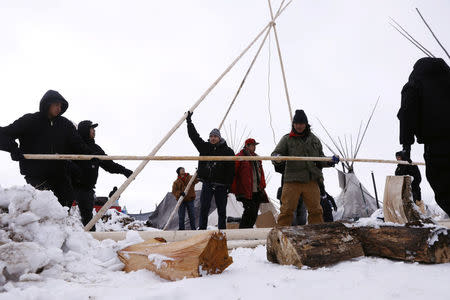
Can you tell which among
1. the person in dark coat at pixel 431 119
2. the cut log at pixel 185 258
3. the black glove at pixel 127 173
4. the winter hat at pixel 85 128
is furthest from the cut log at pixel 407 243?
the winter hat at pixel 85 128

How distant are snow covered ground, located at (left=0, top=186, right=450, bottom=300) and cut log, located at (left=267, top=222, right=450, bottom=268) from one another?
0.08 meters

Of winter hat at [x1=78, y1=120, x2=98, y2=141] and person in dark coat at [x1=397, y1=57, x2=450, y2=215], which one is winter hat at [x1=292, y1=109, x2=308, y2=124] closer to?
person in dark coat at [x1=397, y1=57, x2=450, y2=215]

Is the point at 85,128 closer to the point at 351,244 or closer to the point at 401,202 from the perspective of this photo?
the point at 351,244

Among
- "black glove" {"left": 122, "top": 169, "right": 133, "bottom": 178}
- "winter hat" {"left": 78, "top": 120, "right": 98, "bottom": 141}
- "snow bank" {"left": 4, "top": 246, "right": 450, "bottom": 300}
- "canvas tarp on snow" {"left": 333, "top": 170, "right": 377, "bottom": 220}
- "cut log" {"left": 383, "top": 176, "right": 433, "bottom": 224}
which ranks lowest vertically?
"canvas tarp on snow" {"left": 333, "top": 170, "right": 377, "bottom": 220}

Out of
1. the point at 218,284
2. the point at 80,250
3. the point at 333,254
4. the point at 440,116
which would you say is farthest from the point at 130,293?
the point at 440,116

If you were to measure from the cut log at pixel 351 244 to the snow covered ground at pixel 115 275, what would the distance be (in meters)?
0.08

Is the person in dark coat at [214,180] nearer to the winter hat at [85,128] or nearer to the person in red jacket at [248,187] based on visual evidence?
the person in red jacket at [248,187]

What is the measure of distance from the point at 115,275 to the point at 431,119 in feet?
7.77

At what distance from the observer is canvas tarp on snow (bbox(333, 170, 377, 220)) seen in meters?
10.0

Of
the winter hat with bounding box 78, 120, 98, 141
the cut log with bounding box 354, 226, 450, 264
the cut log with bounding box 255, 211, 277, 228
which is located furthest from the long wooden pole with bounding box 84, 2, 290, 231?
the cut log with bounding box 255, 211, 277, 228

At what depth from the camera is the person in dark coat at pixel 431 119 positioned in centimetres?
242

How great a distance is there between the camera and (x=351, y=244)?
7.32 feet

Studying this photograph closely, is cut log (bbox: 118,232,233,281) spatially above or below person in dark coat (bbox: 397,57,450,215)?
below

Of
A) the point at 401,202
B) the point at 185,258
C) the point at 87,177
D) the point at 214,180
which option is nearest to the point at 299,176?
the point at 401,202
